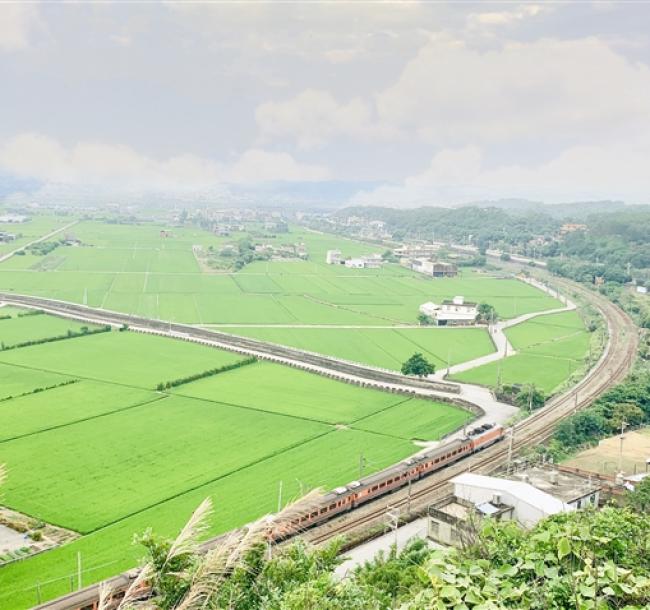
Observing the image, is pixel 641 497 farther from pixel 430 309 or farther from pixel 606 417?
pixel 430 309

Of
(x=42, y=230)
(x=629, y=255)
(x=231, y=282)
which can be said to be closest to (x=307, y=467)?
(x=231, y=282)

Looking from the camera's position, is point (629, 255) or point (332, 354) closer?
point (332, 354)

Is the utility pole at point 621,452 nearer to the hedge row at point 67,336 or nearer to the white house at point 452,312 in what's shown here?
the white house at point 452,312

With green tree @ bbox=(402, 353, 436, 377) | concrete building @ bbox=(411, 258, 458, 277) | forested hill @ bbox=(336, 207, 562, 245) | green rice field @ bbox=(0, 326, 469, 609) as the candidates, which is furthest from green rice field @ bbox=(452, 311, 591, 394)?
forested hill @ bbox=(336, 207, 562, 245)

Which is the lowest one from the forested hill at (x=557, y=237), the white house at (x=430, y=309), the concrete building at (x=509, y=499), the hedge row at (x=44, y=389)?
the hedge row at (x=44, y=389)

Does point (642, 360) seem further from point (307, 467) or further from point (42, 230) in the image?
point (42, 230)

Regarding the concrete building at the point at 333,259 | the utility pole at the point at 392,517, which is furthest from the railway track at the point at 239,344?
the concrete building at the point at 333,259

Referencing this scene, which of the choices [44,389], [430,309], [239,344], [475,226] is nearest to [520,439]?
[239,344]
